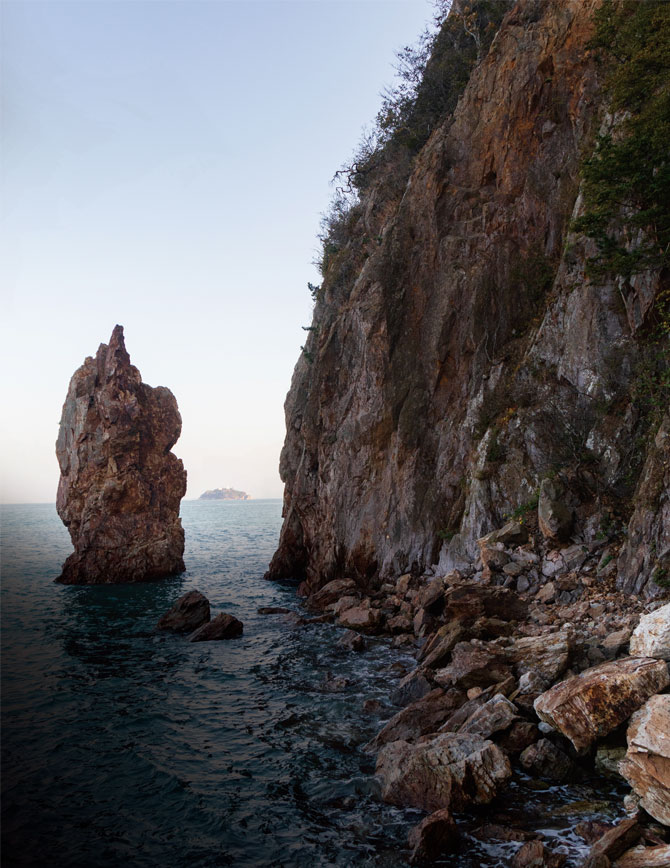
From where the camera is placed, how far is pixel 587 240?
52.8 feet

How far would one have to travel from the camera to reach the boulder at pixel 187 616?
60.8ft

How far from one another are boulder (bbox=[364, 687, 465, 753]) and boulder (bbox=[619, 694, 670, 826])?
3.51m

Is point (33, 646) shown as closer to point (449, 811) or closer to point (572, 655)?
point (449, 811)

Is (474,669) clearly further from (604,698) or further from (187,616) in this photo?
(187,616)

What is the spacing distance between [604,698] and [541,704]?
113 cm

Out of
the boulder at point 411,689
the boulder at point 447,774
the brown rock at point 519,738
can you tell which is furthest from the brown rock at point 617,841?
the boulder at point 411,689

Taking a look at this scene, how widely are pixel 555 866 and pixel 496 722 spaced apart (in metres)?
2.56

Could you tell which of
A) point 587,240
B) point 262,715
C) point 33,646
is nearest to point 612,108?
point 587,240

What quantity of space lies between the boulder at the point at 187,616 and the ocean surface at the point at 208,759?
790 millimetres

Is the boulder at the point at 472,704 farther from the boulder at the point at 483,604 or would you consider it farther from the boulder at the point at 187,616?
the boulder at the point at 187,616

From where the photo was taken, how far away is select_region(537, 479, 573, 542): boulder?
1399 centimetres

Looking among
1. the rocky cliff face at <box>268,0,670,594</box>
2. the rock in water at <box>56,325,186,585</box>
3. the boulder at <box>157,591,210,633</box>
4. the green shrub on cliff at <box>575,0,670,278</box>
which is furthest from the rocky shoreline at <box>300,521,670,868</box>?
the rock in water at <box>56,325,186,585</box>

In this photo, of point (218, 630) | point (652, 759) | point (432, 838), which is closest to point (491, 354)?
point (218, 630)

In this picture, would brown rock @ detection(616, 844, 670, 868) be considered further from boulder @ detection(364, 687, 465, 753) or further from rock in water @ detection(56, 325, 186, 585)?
rock in water @ detection(56, 325, 186, 585)
